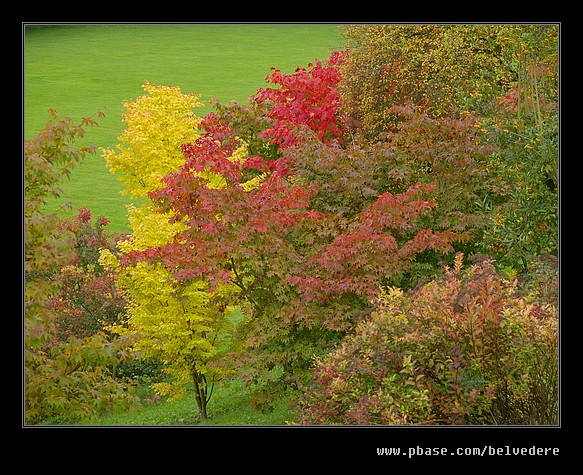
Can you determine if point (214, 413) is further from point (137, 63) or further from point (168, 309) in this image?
point (137, 63)

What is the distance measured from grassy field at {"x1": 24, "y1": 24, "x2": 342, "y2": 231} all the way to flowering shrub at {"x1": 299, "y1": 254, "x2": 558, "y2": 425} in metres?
29.9

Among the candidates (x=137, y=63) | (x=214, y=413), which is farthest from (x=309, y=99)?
(x=137, y=63)

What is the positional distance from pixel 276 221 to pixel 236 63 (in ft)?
127

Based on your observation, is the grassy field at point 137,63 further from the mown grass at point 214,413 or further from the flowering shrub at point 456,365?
the flowering shrub at point 456,365

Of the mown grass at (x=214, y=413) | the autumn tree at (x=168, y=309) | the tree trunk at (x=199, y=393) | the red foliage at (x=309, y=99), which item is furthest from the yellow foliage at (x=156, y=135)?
the tree trunk at (x=199, y=393)

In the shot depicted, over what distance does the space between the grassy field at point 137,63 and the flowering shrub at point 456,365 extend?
2992 cm

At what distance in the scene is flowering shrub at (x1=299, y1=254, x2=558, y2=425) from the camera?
9.52m

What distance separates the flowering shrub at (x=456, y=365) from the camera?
9516 millimetres

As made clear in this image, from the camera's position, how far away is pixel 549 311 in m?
10.0

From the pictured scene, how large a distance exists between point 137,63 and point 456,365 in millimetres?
43586

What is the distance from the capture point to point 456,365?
9.34 metres

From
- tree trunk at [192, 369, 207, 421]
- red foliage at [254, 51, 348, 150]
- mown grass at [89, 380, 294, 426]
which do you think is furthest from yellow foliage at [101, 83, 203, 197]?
tree trunk at [192, 369, 207, 421]

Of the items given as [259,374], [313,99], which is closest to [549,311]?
[259,374]

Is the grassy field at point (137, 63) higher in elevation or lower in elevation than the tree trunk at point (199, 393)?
higher
